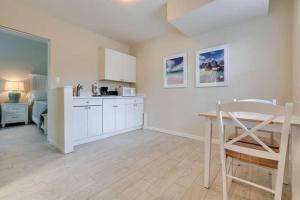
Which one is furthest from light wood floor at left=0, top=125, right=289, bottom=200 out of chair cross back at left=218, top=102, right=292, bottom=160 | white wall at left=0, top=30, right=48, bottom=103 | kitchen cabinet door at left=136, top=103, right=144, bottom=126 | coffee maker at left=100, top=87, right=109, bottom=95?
white wall at left=0, top=30, right=48, bottom=103

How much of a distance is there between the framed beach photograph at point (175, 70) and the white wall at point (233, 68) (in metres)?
0.11

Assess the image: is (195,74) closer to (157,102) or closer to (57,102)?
(157,102)

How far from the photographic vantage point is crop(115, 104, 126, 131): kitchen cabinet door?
3357 mm

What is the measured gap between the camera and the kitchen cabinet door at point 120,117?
3357 millimetres

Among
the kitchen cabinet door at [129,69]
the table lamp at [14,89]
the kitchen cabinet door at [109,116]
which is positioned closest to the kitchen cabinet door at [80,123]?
the kitchen cabinet door at [109,116]

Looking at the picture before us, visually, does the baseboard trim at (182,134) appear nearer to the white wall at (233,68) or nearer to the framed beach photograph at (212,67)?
the white wall at (233,68)

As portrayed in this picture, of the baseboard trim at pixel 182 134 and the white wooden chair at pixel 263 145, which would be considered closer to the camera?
the white wooden chair at pixel 263 145

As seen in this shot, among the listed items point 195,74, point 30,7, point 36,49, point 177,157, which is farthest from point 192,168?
point 36,49

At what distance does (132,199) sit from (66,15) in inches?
128

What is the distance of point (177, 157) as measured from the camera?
216cm

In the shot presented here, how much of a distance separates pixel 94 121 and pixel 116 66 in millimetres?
1534

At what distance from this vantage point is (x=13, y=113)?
14.0 ft

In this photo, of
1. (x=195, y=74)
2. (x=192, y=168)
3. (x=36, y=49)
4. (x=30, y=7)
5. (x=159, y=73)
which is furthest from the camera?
(x=36, y=49)

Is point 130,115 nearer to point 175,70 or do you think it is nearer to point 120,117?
point 120,117
